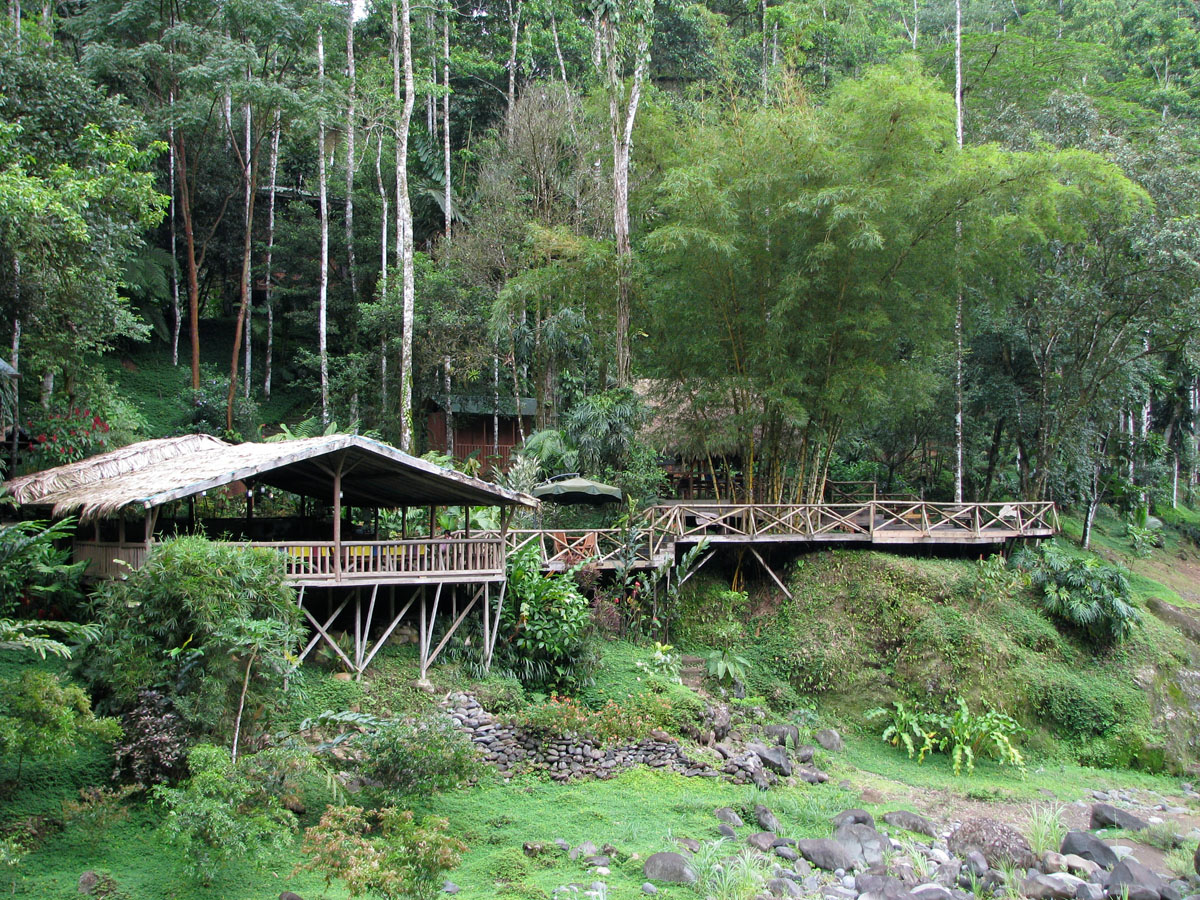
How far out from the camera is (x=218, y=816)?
21.8ft

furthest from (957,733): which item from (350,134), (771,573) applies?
(350,134)

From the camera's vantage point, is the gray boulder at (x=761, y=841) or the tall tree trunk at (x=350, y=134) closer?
the gray boulder at (x=761, y=841)

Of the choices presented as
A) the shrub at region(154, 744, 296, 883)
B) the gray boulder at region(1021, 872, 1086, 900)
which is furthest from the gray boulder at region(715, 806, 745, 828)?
the shrub at region(154, 744, 296, 883)

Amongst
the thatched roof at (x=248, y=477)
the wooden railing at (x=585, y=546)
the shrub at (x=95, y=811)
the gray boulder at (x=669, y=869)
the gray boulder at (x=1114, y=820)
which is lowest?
the gray boulder at (x=1114, y=820)

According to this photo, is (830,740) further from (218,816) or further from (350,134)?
(350,134)

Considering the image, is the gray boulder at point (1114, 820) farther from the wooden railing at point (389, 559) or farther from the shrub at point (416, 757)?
the wooden railing at point (389, 559)

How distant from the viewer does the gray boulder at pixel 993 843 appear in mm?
9375

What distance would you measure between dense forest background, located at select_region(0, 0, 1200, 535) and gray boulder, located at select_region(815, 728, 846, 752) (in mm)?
5106

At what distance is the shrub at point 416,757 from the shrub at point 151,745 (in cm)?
167

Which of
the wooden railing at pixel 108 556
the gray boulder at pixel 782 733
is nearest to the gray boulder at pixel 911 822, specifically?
the gray boulder at pixel 782 733

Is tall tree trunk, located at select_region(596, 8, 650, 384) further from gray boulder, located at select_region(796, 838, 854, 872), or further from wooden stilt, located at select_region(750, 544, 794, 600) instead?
gray boulder, located at select_region(796, 838, 854, 872)

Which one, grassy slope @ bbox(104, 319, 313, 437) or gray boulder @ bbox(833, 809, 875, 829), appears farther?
grassy slope @ bbox(104, 319, 313, 437)

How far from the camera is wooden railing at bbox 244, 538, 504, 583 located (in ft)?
34.0

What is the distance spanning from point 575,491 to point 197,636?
734 centimetres
